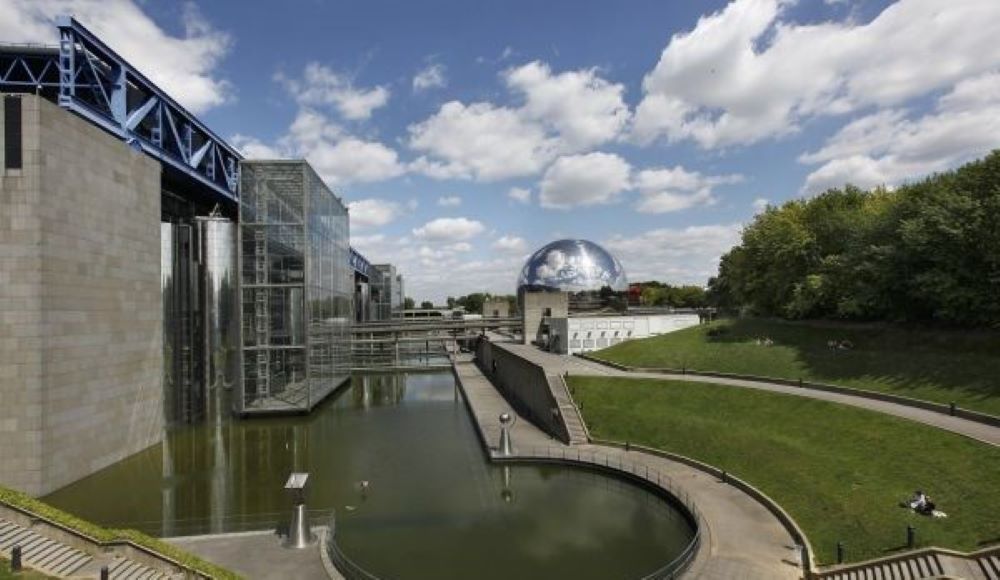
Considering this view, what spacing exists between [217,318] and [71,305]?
15596 millimetres

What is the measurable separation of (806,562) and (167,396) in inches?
1580

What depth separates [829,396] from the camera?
33875 mm

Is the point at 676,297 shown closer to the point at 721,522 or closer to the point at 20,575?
the point at 721,522

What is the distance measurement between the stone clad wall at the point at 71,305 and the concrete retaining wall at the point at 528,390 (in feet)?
82.7

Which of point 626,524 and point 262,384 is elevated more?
point 262,384

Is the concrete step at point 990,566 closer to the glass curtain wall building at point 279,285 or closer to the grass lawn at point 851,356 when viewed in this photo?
the grass lawn at point 851,356

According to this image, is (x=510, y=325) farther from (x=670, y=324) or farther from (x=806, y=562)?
(x=806, y=562)

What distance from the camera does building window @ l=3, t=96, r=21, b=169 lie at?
89.7ft

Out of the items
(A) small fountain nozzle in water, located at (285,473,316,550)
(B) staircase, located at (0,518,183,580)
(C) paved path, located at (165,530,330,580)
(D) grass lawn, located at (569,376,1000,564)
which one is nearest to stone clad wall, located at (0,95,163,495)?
(B) staircase, located at (0,518,183,580)

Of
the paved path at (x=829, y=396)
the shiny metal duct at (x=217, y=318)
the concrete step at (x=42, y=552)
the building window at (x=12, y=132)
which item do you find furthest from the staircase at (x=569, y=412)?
the building window at (x=12, y=132)

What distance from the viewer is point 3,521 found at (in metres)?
18.3

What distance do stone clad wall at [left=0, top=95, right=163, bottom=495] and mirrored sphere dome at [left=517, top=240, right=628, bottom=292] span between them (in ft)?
282

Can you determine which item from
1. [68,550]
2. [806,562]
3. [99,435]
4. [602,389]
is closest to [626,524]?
[806,562]

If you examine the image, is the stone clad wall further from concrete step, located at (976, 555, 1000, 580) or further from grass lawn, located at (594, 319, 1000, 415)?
grass lawn, located at (594, 319, 1000, 415)
